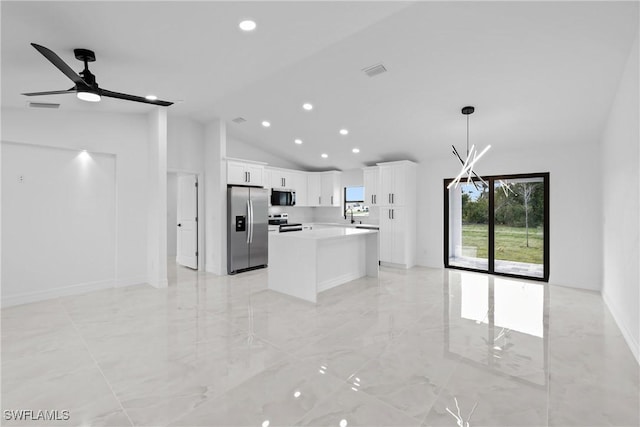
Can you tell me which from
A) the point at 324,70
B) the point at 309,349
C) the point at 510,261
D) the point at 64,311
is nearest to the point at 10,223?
the point at 64,311

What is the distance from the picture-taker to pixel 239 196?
19.7 ft

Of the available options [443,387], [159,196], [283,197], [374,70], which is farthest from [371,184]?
[443,387]

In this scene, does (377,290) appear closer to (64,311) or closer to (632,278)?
(632,278)

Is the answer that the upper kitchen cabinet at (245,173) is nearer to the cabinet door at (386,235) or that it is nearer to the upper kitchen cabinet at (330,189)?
the upper kitchen cabinet at (330,189)

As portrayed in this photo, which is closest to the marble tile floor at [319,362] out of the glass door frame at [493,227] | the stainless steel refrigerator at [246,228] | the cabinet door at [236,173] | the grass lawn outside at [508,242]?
the glass door frame at [493,227]

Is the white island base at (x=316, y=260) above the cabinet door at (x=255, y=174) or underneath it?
underneath

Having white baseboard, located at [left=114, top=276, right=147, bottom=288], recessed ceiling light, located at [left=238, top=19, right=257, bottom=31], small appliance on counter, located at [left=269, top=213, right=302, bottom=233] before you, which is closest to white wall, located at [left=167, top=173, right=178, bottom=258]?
small appliance on counter, located at [left=269, top=213, right=302, bottom=233]

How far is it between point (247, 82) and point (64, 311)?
3.86 meters

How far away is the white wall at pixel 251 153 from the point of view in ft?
22.6

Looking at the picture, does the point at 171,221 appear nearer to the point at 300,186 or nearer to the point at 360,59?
the point at 300,186

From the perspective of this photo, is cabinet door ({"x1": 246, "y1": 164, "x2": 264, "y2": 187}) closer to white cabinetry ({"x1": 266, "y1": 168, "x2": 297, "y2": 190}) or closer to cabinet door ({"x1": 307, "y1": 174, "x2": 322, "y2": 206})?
white cabinetry ({"x1": 266, "y1": 168, "x2": 297, "y2": 190})

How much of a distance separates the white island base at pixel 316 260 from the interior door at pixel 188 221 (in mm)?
2410

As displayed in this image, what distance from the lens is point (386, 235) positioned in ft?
22.2

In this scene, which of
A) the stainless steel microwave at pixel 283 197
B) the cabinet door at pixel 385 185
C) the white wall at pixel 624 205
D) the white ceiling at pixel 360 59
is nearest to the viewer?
the white ceiling at pixel 360 59
